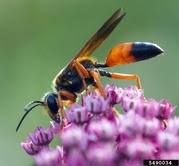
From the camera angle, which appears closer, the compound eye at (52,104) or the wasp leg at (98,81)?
the wasp leg at (98,81)

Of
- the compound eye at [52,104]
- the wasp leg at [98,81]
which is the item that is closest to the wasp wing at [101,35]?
the wasp leg at [98,81]

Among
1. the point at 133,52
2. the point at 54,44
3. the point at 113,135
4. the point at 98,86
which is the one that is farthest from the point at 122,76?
the point at 54,44

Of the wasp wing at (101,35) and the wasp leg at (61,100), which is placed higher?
the wasp wing at (101,35)

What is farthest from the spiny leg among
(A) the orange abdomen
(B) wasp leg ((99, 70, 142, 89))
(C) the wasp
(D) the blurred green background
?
(D) the blurred green background

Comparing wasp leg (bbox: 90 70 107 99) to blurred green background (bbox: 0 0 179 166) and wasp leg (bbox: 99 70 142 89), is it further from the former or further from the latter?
blurred green background (bbox: 0 0 179 166)

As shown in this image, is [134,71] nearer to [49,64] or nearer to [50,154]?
[49,64]

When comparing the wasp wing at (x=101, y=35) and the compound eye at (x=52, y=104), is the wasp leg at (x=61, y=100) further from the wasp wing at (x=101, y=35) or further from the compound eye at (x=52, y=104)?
the wasp wing at (x=101, y=35)

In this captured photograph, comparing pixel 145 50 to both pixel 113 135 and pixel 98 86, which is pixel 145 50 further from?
pixel 113 135
